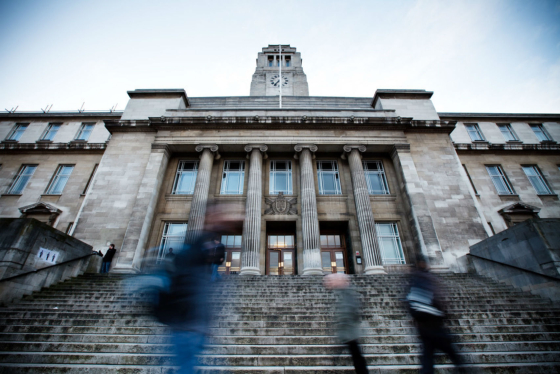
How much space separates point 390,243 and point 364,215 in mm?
2482

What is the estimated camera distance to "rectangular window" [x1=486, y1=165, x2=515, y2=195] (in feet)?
59.9

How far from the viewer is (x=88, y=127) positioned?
2172 centimetres

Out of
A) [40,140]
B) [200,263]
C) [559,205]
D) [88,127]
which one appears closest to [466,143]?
[559,205]

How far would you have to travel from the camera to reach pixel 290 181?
17.1 m

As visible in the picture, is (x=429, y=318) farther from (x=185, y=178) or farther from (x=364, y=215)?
(x=185, y=178)

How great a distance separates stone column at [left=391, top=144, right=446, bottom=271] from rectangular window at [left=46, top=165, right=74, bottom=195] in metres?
23.8

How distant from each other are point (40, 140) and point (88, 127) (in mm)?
3513

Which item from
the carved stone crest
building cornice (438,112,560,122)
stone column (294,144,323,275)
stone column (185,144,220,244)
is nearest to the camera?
stone column (294,144,323,275)

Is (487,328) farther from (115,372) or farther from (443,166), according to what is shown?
(443,166)

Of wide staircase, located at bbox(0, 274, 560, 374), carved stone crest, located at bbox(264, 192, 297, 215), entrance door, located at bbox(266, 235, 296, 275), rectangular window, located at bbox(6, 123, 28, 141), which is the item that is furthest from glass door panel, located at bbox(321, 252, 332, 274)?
rectangular window, located at bbox(6, 123, 28, 141)

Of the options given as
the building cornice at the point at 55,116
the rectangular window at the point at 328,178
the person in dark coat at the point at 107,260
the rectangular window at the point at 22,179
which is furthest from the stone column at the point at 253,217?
the rectangular window at the point at 22,179

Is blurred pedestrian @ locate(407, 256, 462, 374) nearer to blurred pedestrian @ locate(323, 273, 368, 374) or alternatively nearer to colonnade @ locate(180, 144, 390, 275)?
blurred pedestrian @ locate(323, 273, 368, 374)

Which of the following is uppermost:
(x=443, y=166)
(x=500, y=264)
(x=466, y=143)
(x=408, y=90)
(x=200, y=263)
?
(x=408, y=90)

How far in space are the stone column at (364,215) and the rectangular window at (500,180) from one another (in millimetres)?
10697
